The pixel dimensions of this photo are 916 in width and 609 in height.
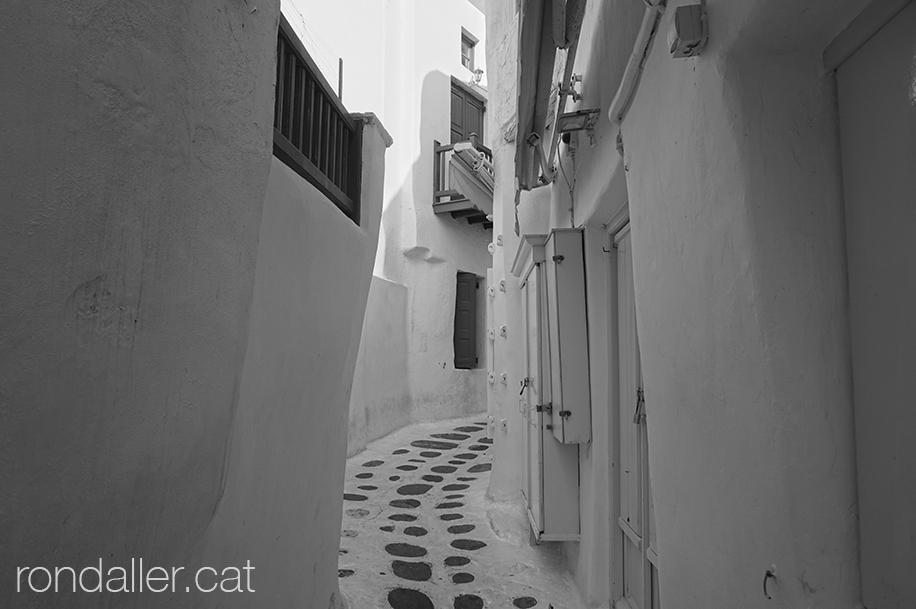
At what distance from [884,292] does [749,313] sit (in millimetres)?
262

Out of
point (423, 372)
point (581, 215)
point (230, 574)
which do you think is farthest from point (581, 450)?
point (423, 372)

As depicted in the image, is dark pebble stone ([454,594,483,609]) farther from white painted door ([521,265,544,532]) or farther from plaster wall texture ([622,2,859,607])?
plaster wall texture ([622,2,859,607])

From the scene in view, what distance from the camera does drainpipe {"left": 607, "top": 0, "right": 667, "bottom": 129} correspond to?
1733 millimetres

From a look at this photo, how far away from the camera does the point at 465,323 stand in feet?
37.6

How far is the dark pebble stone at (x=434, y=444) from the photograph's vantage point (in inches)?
337

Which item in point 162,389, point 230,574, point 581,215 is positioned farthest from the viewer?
point 581,215

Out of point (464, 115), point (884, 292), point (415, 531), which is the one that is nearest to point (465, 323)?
point (464, 115)

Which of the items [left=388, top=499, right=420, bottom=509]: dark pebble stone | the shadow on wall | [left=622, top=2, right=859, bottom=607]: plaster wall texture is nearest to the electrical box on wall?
[left=622, top=2, right=859, bottom=607]: plaster wall texture

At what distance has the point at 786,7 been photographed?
1141 mm

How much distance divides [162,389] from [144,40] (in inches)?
24.6

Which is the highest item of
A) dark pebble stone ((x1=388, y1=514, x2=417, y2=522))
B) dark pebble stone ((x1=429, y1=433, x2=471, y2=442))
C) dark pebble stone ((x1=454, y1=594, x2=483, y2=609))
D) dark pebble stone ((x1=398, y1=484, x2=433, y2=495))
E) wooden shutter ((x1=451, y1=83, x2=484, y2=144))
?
wooden shutter ((x1=451, y1=83, x2=484, y2=144))

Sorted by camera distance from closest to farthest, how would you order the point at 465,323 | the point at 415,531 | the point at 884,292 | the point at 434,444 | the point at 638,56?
the point at 884,292, the point at 638,56, the point at 415,531, the point at 434,444, the point at 465,323

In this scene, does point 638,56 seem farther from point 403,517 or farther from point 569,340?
point 403,517

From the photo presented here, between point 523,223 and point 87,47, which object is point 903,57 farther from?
point 523,223
